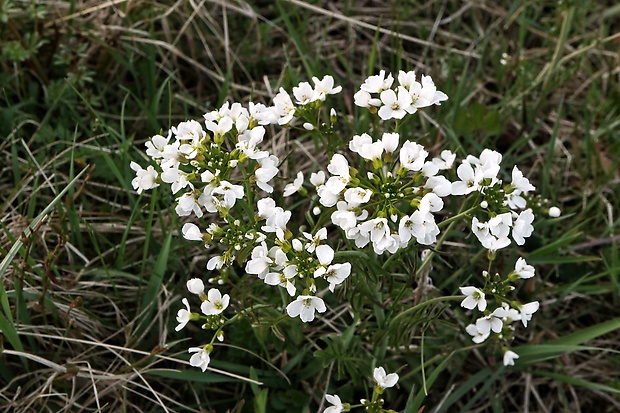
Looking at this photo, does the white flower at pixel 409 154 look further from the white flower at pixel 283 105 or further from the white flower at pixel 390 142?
the white flower at pixel 283 105

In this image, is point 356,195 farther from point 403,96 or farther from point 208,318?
point 208,318

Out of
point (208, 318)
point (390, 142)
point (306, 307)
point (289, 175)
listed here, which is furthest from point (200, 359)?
point (289, 175)

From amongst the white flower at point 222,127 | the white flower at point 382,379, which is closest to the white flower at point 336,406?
the white flower at point 382,379

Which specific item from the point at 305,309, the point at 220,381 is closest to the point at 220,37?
the point at 220,381

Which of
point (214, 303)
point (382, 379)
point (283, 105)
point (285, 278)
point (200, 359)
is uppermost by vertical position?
point (283, 105)

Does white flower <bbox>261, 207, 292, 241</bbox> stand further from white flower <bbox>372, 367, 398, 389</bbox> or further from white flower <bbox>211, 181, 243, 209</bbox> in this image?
white flower <bbox>372, 367, 398, 389</bbox>

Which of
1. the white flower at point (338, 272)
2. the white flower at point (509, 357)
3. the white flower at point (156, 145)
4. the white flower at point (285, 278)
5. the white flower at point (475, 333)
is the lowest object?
the white flower at point (509, 357)

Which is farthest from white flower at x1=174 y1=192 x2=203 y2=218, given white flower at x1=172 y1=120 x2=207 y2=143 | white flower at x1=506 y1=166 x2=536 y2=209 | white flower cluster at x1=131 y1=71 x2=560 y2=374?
white flower at x1=506 y1=166 x2=536 y2=209
